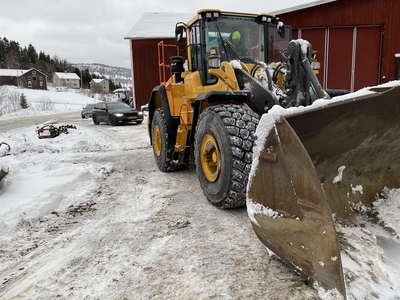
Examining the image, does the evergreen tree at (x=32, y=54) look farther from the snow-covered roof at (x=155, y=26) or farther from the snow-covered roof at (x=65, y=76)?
the snow-covered roof at (x=155, y=26)

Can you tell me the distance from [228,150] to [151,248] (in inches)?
46.2

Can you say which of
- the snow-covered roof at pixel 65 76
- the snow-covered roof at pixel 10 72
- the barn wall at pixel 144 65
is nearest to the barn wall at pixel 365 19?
the barn wall at pixel 144 65

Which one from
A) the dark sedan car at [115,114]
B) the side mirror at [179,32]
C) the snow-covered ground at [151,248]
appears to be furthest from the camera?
the dark sedan car at [115,114]

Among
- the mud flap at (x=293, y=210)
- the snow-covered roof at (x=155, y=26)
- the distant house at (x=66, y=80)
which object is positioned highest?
the distant house at (x=66, y=80)

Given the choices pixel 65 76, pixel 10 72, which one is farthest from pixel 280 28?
pixel 65 76

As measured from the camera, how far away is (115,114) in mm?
17000

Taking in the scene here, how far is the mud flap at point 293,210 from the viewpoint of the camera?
5.89 feet

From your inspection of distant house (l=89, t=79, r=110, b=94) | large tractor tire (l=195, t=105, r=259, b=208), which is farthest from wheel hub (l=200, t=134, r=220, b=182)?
distant house (l=89, t=79, r=110, b=94)

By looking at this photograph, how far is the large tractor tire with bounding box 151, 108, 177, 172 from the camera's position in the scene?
5.42 meters

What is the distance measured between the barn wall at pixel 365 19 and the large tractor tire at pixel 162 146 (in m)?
8.70

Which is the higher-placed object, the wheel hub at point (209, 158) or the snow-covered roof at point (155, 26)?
the snow-covered roof at point (155, 26)

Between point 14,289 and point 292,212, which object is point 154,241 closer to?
point 14,289

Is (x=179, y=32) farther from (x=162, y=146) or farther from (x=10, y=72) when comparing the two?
(x=10, y=72)

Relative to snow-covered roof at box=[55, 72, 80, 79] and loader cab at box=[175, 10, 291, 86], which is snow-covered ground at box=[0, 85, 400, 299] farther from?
snow-covered roof at box=[55, 72, 80, 79]
